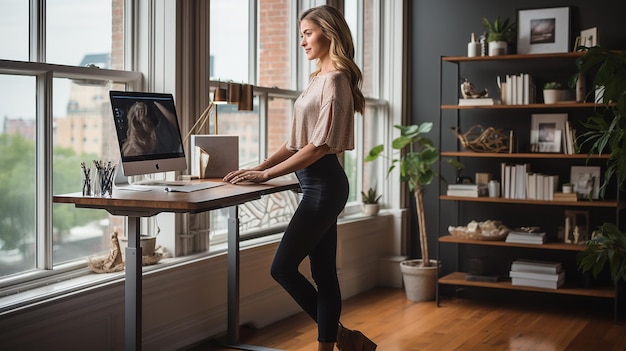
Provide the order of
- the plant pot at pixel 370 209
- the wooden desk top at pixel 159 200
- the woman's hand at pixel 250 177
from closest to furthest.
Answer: the wooden desk top at pixel 159 200 < the woman's hand at pixel 250 177 < the plant pot at pixel 370 209

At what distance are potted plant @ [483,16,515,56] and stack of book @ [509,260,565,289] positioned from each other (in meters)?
1.50

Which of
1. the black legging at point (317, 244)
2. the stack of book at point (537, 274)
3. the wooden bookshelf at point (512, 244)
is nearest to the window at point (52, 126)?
the black legging at point (317, 244)

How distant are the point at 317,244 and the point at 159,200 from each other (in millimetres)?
883

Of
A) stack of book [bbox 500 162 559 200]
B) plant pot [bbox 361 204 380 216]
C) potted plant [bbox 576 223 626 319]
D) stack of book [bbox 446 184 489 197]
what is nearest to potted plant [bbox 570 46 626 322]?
potted plant [bbox 576 223 626 319]

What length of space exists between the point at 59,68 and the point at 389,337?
2.41m

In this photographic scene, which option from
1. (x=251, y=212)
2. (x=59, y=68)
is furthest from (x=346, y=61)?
(x=251, y=212)

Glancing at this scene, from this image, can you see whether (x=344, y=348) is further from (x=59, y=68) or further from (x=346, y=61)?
(x=59, y=68)

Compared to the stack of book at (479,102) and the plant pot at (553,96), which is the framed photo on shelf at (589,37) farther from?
the stack of book at (479,102)

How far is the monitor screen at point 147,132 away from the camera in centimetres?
328

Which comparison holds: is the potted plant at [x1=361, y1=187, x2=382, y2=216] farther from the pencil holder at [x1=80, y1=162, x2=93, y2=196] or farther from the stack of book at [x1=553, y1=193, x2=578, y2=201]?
the pencil holder at [x1=80, y1=162, x2=93, y2=196]

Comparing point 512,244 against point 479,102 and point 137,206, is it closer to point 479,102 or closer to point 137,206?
point 479,102

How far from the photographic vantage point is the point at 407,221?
20.6 feet

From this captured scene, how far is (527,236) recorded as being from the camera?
17.7 ft

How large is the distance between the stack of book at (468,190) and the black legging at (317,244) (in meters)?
2.24
